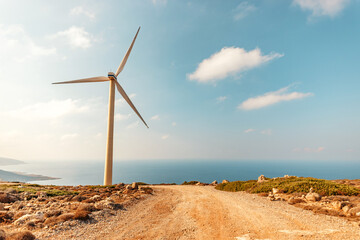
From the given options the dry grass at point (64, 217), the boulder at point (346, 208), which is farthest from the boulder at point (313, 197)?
the dry grass at point (64, 217)

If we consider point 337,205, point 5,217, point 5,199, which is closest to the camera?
point 5,217

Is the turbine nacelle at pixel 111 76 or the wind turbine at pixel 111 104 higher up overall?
the turbine nacelle at pixel 111 76

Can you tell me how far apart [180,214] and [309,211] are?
49.6 feet

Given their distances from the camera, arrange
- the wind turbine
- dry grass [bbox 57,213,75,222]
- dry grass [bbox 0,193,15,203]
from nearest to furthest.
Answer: dry grass [bbox 57,213,75,222] < dry grass [bbox 0,193,15,203] < the wind turbine

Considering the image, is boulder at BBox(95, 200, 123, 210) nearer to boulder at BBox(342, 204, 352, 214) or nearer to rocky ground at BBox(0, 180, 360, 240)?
rocky ground at BBox(0, 180, 360, 240)

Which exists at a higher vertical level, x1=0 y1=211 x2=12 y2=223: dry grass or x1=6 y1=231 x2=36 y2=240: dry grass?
x1=6 y1=231 x2=36 y2=240: dry grass

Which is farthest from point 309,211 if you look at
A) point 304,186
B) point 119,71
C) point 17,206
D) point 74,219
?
point 119,71

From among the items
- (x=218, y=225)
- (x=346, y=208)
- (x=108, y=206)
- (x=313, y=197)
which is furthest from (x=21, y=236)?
(x=313, y=197)

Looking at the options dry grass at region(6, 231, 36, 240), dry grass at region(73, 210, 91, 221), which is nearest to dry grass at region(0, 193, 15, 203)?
dry grass at region(73, 210, 91, 221)

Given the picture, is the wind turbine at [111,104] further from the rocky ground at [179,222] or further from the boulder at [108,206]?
the boulder at [108,206]

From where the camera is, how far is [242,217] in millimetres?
17750

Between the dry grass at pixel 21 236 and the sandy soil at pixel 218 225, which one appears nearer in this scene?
the dry grass at pixel 21 236

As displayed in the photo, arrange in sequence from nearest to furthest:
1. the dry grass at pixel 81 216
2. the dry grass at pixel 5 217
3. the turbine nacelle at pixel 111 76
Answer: the dry grass at pixel 5 217, the dry grass at pixel 81 216, the turbine nacelle at pixel 111 76

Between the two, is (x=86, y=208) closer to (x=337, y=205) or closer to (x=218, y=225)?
(x=218, y=225)
